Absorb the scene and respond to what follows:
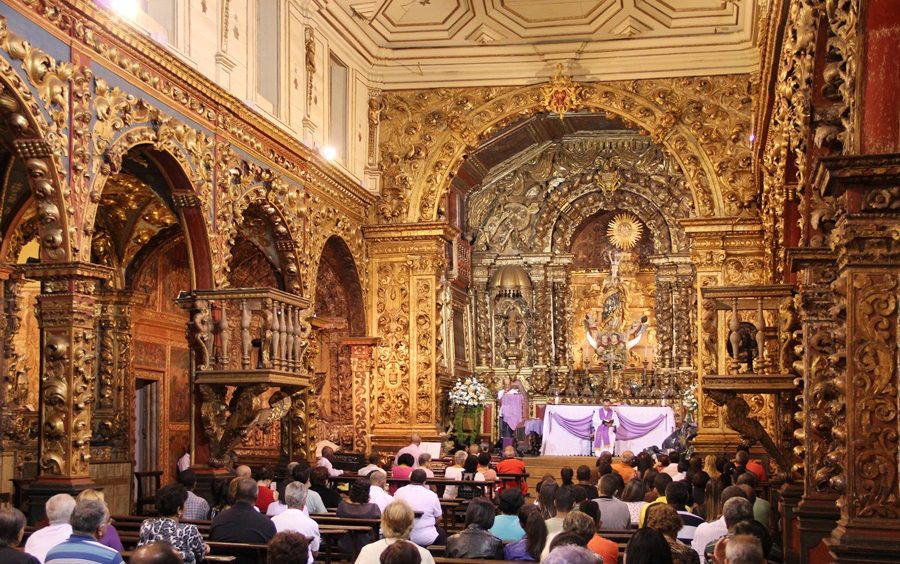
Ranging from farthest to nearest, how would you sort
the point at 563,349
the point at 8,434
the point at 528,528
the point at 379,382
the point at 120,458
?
1. the point at 563,349
2. the point at 379,382
3. the point at 120,458
4. the point at 8,434
5. the point at 528,528

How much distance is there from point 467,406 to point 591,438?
2869 mm

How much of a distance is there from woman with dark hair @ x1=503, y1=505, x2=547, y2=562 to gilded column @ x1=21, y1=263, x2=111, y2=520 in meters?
5.22

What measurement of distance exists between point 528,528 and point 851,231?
300 cm

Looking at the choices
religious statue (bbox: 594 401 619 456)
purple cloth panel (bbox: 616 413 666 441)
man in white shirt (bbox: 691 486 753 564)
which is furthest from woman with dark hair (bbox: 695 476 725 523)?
purple cloth panel (bbox: 616 413 666 441)

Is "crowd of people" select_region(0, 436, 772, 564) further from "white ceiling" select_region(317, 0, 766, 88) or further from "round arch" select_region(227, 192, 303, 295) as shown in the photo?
"white ceiling" select_region(317, 0, 766, 88)

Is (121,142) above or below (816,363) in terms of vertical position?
above

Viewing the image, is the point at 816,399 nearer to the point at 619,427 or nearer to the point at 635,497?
the point at 635,497

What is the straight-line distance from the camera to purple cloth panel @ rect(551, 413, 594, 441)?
25.1m

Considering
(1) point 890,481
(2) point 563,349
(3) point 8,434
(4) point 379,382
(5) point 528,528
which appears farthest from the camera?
(2) point 563,349

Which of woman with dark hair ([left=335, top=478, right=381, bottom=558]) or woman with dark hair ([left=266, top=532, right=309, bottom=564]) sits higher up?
woman with dark hair ([left=266, top=532, right=309, bottom=564])

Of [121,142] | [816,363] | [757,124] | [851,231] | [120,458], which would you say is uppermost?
[757,124]

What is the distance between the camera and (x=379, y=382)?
22.5m

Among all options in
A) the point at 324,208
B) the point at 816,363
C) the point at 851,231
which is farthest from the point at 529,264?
the point at 851,231

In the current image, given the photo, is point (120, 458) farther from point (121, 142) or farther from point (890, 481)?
point (890, 481)
